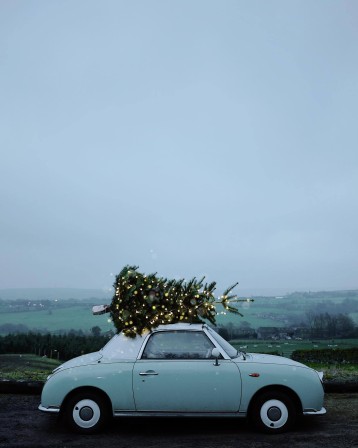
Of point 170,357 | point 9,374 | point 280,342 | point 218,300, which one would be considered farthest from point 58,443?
point 280,342

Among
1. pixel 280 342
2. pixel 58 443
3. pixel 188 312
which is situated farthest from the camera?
pixel 280 342

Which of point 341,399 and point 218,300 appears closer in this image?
point 218,300

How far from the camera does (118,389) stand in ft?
23.7

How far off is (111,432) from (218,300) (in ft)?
8.64

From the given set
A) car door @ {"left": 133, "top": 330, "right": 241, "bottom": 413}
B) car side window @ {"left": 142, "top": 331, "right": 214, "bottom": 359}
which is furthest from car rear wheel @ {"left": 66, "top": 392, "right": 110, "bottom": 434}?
car side window @ {"left": 142, "top": 331, "right": 214, "bottom": 359}

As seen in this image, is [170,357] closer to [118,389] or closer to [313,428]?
[118,389]

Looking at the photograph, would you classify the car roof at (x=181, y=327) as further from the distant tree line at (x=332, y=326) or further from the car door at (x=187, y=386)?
the distant tree line at (x=332, y=326)

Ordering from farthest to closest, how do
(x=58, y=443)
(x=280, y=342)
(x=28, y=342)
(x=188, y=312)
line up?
(x=28, y=342)
(x=280, y=342)
(x=188, y=312)
(x=58, y=443)

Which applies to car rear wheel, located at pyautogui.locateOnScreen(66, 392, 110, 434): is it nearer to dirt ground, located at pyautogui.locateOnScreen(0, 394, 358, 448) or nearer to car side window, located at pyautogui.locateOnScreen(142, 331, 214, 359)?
dirt ground, located at pyautogui.locateOnScreen(0, 394, 358, 448)

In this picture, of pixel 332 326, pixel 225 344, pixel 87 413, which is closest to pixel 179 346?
pixel 225 344

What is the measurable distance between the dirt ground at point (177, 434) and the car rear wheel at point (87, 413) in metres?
0.14

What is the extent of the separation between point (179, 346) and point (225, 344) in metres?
0.73

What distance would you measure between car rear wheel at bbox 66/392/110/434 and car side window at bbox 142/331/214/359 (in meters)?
0.88

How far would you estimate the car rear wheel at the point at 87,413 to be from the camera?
286 inches
